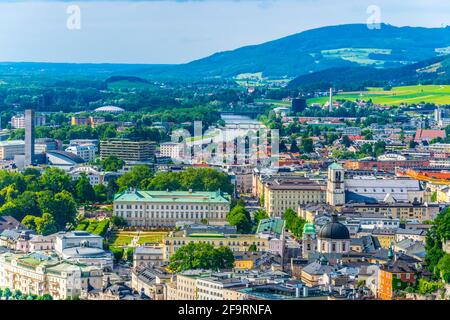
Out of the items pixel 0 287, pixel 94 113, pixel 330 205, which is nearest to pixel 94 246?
pixel 0 287

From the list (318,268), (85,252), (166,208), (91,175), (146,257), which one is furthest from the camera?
(91,175)

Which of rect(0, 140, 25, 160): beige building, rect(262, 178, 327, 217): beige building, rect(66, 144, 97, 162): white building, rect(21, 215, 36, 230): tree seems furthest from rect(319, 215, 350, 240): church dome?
rect(66, 144, 97, 162): white building

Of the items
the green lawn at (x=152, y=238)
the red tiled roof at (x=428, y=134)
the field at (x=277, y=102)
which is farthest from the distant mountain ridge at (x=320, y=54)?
the green lawn at (x=152, y=238)

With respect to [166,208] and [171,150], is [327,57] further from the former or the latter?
[166,208]

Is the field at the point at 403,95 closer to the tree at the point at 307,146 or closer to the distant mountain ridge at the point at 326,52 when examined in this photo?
the distant mountain ridge at the point at 326,52

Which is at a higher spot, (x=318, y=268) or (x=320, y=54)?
(x=320, y=54)

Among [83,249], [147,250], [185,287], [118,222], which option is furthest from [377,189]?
[185,287]
